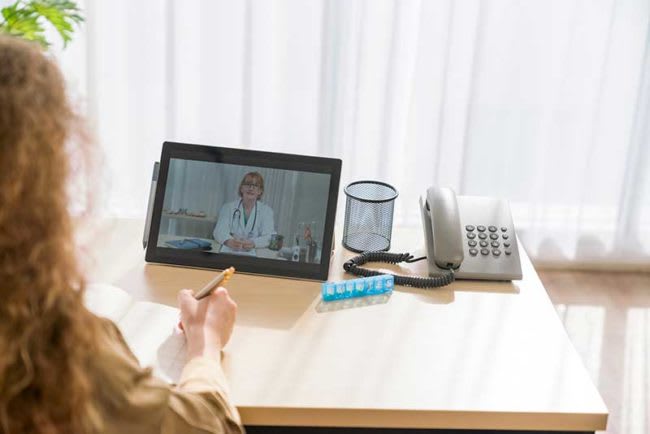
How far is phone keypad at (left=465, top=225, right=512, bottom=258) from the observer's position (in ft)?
6.58

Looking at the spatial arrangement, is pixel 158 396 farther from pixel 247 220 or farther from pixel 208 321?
pixel 247 220

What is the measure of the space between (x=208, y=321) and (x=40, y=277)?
50 cm

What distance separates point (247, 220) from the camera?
1.93 meters

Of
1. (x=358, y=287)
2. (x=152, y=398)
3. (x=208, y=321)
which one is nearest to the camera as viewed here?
(x=152, y=398)

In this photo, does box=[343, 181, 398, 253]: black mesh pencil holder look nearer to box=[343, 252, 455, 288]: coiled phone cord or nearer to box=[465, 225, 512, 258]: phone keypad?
box=[343, 252, 455, 288]: coiled phone cord

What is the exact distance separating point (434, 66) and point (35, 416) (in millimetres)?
2321

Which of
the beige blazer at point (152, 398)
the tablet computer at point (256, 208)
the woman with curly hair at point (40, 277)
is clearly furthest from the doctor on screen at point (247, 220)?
the woman with curly hair at point (40, 277)

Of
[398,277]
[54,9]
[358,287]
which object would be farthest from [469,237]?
[54,9]

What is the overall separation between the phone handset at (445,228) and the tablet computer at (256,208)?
8.9 inches

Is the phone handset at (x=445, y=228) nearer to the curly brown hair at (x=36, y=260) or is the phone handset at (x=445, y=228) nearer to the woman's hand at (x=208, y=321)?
the woman's hand at (x=208, y=321)

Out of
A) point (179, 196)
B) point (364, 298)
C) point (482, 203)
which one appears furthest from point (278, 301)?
point (482, 203)

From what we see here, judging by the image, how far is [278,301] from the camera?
1.84 m

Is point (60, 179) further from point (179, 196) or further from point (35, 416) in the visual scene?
point (179, 196)

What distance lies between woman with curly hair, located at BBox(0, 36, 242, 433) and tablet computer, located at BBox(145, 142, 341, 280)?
0.69 metres
